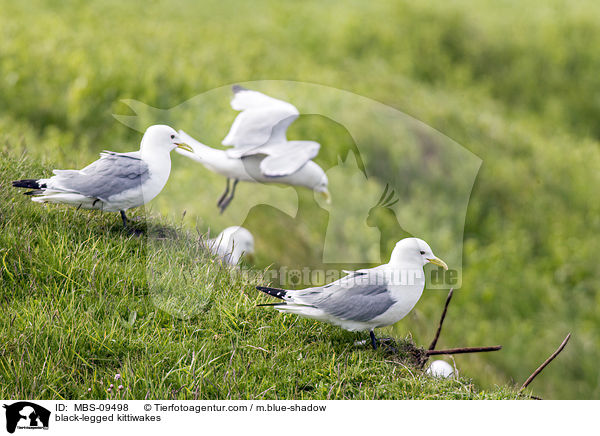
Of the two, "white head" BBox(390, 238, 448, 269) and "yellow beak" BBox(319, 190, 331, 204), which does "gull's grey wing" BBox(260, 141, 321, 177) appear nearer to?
"yellow beak" BBox(319, 190, 331, 204)

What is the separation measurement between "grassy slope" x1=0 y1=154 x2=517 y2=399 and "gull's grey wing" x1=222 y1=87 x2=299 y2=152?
79 centimetres

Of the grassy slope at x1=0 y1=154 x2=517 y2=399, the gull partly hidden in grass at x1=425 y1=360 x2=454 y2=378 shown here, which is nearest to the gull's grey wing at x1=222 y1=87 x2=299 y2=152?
the grassy slope at x1=0 y1=154 x2=517 y2=399

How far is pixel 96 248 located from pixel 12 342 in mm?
648

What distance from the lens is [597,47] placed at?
13.7m

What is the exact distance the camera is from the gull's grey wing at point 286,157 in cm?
375

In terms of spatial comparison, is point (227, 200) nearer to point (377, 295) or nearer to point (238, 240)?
point (238, 240)

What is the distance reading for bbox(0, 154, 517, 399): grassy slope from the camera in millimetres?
2898

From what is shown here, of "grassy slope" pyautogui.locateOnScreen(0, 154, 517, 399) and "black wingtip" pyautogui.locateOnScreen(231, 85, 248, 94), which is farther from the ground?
"black wingtip" pyautogui.locateOnScreen(231, 85, 248, 94)

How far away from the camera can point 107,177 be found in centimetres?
310

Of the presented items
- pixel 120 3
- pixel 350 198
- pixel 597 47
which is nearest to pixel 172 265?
pixel 350 198

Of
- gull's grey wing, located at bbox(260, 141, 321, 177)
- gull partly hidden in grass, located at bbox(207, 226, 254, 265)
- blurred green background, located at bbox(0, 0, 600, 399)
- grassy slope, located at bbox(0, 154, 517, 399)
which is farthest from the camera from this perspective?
blurred green background, located at bbox(0, 0, 600, 399)

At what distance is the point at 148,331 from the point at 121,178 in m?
0.81
